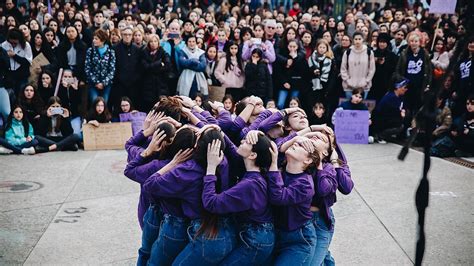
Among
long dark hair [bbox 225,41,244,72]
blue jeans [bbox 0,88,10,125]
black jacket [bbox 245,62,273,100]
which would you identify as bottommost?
blue jeans [bbox 0,88,10,125]

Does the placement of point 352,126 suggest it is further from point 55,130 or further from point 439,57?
point 55,130

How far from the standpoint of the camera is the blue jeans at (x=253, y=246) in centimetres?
342

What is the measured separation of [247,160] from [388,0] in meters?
14.9

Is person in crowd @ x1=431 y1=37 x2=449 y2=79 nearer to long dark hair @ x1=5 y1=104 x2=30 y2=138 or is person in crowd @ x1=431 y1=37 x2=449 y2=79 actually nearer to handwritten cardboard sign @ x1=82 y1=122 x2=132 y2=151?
handwritten cardboard sign @ x1=82 y1=122 x2=132 y2=151

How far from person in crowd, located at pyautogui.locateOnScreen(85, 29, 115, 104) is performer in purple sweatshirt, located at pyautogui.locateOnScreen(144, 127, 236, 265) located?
5.64 m

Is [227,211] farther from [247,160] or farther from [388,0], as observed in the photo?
[388,0]

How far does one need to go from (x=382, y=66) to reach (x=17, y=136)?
6.22 meters

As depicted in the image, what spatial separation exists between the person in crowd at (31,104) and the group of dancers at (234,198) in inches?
211

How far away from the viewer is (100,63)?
29.0 ft

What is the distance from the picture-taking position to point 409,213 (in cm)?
588

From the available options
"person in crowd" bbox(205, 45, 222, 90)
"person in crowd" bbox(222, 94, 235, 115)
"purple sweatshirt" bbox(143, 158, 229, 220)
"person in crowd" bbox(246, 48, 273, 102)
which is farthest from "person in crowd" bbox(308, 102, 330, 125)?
"purple sweatshirt" bbox(143, 158, 229, 220)

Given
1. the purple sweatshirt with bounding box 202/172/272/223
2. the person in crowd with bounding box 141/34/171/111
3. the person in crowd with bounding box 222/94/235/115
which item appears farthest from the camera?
the person in crowd with bounding box 141/34/171/111

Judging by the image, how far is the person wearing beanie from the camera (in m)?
9.74

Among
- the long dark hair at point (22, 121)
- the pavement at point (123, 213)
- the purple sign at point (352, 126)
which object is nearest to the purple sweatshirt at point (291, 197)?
the pavement at point (123, 213)
